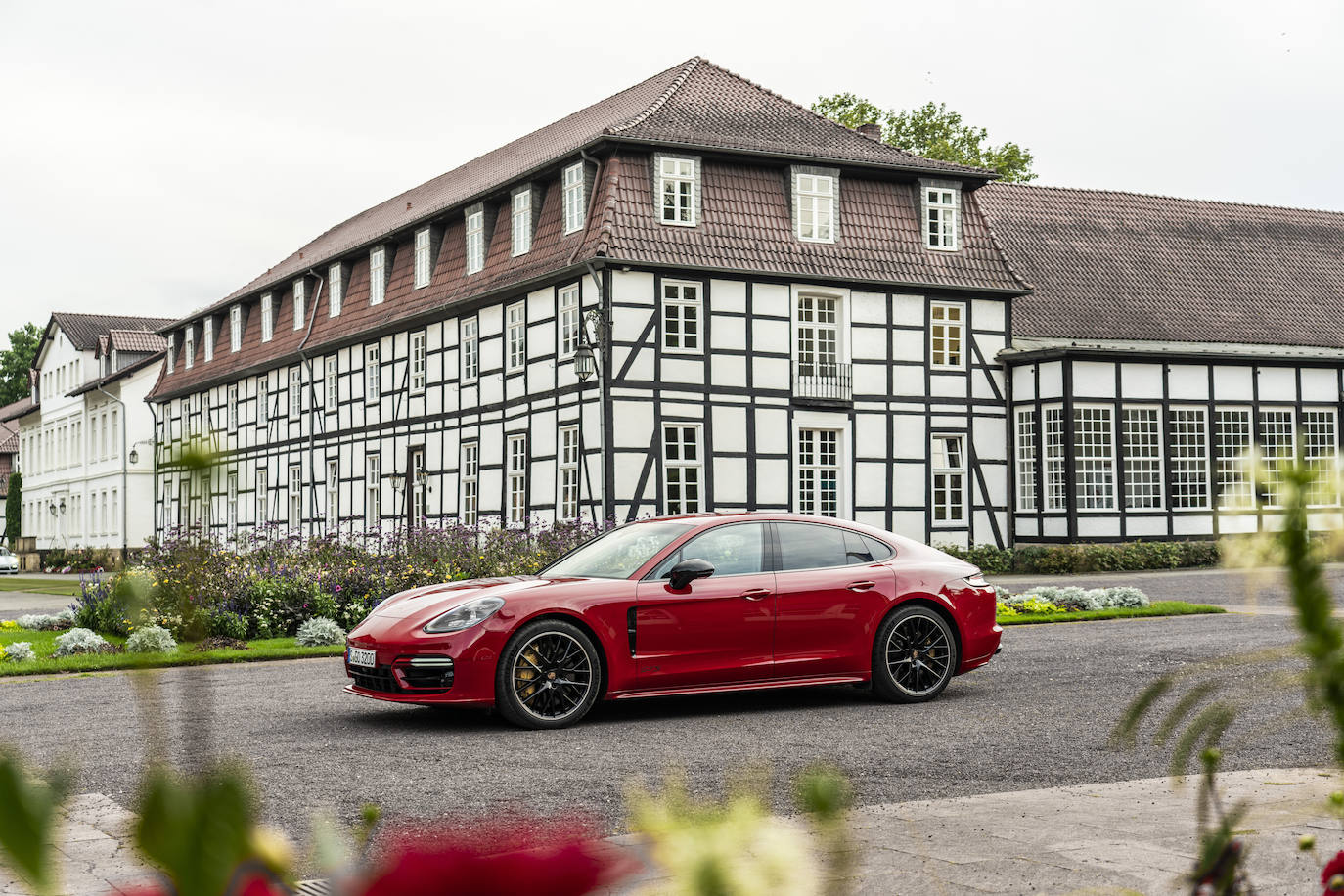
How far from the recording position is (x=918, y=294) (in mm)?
32500

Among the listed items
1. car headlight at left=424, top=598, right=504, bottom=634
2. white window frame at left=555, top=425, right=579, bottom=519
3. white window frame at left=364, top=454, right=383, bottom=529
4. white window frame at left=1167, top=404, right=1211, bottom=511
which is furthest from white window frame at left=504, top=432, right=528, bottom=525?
car headlight at left=424, top=598, right=504, bottom=634

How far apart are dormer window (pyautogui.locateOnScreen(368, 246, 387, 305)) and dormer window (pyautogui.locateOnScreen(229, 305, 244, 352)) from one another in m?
9.90

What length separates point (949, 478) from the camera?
32844mm

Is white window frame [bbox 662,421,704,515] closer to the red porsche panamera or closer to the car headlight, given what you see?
the red porsche panamera

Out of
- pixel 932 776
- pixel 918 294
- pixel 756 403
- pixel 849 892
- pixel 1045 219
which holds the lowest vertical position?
pixel 932 776

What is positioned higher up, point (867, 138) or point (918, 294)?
point (867, 138)

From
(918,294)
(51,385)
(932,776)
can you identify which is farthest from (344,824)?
(51,385)

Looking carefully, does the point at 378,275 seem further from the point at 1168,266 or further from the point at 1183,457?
the point at 1183,457

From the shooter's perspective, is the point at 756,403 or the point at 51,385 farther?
the point at 51,385

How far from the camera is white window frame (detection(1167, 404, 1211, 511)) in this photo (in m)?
34.2

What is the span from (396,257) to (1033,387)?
16714 millimetres

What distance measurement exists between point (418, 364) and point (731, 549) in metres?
26.8

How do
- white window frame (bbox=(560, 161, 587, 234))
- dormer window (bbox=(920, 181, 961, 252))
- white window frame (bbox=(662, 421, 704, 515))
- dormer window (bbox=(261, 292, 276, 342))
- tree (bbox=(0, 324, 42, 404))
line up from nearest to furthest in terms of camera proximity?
white window frame (bbox=(662, 421, 704, 515)), white window frame (bbox=(560, 161, 587, 234)), dormer window (bbox=(920, 181, 961, 252)), dormer window (bbox=(261, 292, 276, 342)), tree (bbox=(0, 324, 42, 404))

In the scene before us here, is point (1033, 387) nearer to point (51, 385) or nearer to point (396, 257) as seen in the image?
point (396, 257)
